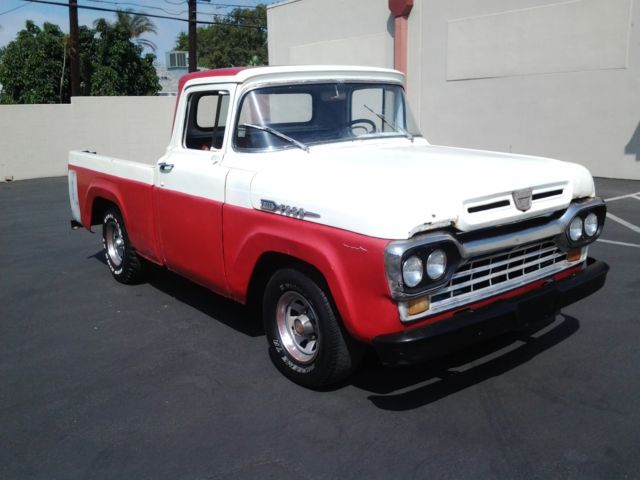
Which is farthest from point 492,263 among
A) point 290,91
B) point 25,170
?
point 25,170

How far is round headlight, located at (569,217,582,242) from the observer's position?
3924mm

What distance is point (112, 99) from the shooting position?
691 inches

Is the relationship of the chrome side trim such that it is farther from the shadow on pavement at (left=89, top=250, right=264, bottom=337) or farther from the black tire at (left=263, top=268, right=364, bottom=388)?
the shadow on pavement at (left=89, top=250, right=264, bottom=337)

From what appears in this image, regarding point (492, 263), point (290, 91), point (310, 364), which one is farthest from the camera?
point (290, 91)

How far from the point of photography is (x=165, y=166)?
5.00m

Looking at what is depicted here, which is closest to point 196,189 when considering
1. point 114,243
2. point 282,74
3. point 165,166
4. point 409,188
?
point 165,166

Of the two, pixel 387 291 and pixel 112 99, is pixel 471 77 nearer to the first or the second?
pixel 112 99

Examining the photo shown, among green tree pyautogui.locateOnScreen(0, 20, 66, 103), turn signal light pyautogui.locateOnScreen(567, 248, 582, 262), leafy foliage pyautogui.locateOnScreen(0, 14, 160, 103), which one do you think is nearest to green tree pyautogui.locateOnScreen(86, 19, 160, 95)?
leafy foliage pyautogui.locateOnScreen(0, 14, 160, 103)

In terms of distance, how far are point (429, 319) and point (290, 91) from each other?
215 centimetres

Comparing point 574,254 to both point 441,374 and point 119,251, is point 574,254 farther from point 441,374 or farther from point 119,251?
point 119,251

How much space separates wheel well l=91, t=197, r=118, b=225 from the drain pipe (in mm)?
11369

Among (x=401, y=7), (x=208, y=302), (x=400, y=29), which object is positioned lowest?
(x=208, y=302)

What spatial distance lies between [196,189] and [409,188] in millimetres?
1872

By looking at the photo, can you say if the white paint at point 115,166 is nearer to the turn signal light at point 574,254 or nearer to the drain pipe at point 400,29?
the turn signal light at point 574,254
